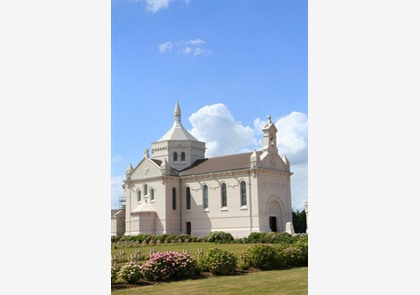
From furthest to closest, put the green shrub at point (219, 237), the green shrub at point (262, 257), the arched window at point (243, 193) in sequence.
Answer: the arched window at point (243, 193) → the green shrub at point (219, 237) → the green shrub at point (262, 257)

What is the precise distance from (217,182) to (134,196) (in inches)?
443

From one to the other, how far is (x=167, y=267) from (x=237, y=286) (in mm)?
2555

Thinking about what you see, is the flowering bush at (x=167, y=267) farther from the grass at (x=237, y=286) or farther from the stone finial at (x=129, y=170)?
the stone finial at (x=129, y=170)

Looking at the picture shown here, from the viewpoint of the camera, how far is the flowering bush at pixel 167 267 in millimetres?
→ 14445

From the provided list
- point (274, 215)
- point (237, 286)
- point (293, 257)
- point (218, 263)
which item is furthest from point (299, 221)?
point (237, 286)

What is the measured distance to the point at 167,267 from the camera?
14664 mm

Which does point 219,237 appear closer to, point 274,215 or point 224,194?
point 224,194

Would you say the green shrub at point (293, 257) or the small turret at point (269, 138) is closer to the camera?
the green shrub at point (293, 257)

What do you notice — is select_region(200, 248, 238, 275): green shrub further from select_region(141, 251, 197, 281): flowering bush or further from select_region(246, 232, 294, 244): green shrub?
select_region(246, 232, 294, 244): green shrub

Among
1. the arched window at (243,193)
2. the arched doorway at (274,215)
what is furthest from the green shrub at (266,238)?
the arched doorway at (274,215)

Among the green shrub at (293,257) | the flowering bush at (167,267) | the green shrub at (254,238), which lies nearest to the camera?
the flowering bush at (167,267)

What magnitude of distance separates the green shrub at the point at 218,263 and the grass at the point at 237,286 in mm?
461
